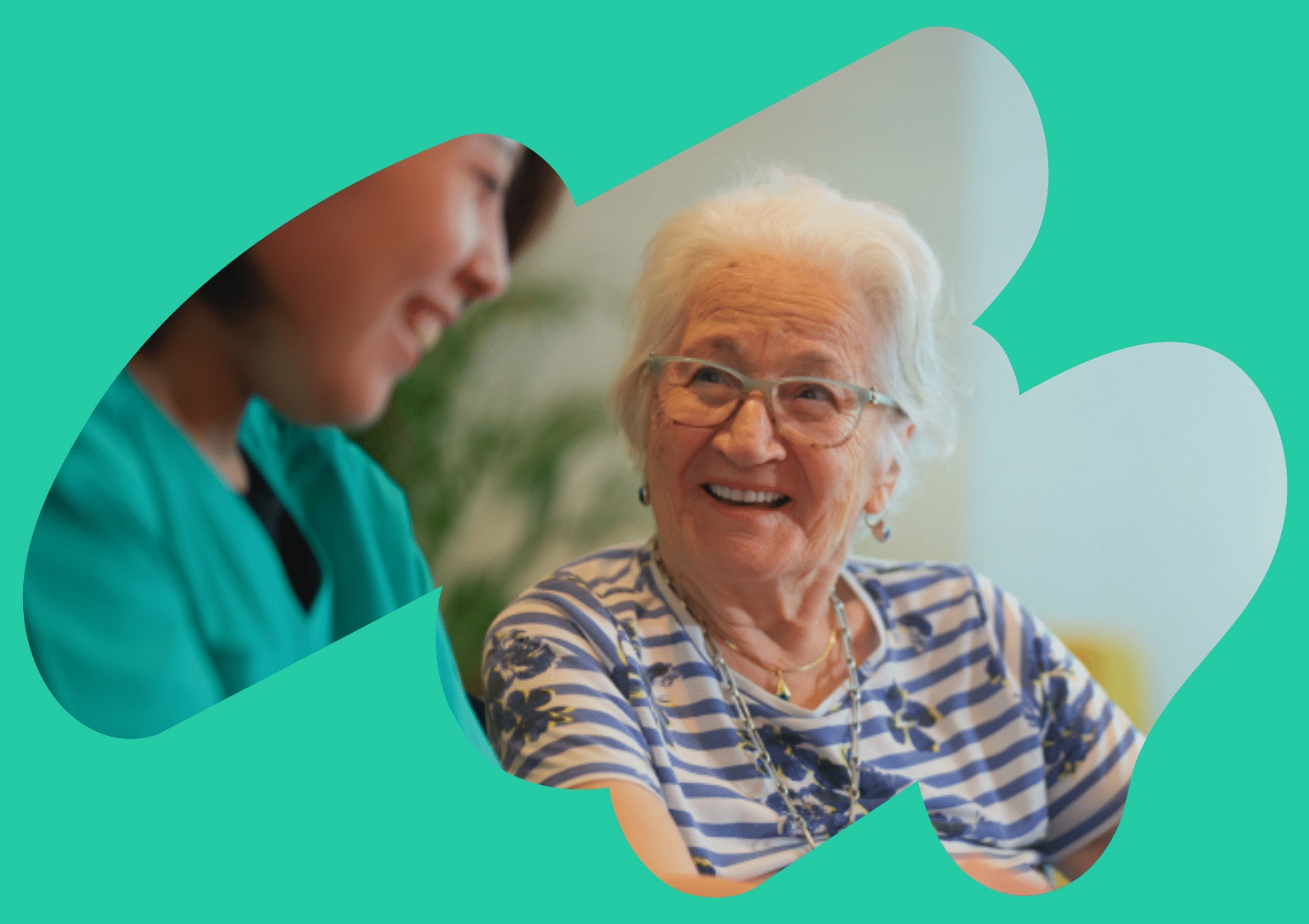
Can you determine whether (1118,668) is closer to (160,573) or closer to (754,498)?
(754,498)

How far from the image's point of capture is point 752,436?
216 centimetres

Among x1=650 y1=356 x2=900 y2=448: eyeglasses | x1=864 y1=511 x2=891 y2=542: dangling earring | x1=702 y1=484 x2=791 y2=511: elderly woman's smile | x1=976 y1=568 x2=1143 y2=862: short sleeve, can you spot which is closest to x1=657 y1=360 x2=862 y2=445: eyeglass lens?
x1=650 y1=356 x2=900 y2=448: eyeglasses

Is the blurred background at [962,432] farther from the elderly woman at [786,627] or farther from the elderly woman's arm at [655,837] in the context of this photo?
the elderly woman's arm at [655,837]

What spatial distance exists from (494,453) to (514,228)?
0.46m

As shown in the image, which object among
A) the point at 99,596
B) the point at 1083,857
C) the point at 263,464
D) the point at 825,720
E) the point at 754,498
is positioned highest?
the point at 263,464

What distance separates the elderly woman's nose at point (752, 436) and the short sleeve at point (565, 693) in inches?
A: 16.1

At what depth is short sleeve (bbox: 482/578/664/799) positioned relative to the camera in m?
2.17

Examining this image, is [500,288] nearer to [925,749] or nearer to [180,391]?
[180,391]

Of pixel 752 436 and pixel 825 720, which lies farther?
pixel 825 720

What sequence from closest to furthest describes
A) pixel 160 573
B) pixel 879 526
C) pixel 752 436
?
1. pixel 752 436
2. pixel 160 573
3. pixel 879 526

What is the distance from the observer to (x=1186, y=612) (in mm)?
2447

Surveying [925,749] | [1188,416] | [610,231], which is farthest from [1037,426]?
[610,231]

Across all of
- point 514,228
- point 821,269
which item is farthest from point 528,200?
point 821,269

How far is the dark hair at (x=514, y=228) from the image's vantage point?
230cm
